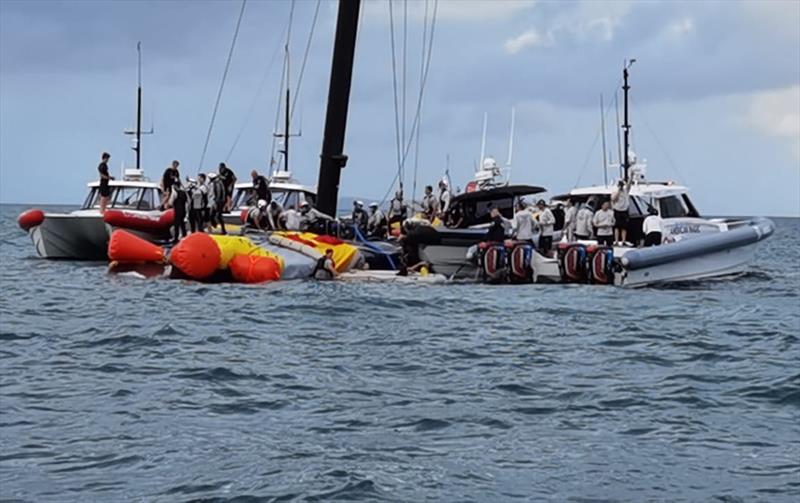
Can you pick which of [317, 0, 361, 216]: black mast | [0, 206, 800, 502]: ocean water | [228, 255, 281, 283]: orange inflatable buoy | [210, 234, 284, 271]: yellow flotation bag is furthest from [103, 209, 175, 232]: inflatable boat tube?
[0, 206, 800, 502]: ocean water

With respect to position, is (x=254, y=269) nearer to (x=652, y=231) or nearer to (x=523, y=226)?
(x=523, y=226)

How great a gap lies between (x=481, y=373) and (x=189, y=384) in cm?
327

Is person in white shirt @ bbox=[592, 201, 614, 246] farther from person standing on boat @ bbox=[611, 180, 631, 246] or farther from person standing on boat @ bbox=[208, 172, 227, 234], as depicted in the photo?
person standing on boat @ bbox=[208, 172, 227, 234]

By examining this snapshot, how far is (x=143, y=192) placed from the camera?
35.7 metres

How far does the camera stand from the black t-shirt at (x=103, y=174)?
3312 centimetres

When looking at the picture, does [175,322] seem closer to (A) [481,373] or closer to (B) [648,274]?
(A) [481,373]

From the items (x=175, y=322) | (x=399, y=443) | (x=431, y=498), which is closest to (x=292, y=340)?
(x=175, y=322)

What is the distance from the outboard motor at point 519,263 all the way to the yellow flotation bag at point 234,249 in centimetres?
489

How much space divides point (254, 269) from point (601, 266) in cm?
705

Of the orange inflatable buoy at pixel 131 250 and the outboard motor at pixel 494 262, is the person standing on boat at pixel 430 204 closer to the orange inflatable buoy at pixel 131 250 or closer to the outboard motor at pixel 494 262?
the outboard motor at pixel 494 262

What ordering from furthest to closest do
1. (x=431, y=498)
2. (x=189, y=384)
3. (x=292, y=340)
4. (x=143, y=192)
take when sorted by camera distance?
(x=143, y=192) < (x=292, y=340) < (x=189, y=384) < (x=431, y=498)

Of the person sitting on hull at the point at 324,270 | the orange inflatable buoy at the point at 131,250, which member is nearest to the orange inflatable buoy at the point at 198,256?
the orange inflatable buoy at the point at 131,250

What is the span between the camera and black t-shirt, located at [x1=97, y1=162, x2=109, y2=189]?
3312 centimetres

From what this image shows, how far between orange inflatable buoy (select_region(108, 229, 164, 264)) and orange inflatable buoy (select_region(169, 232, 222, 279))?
1.79m
